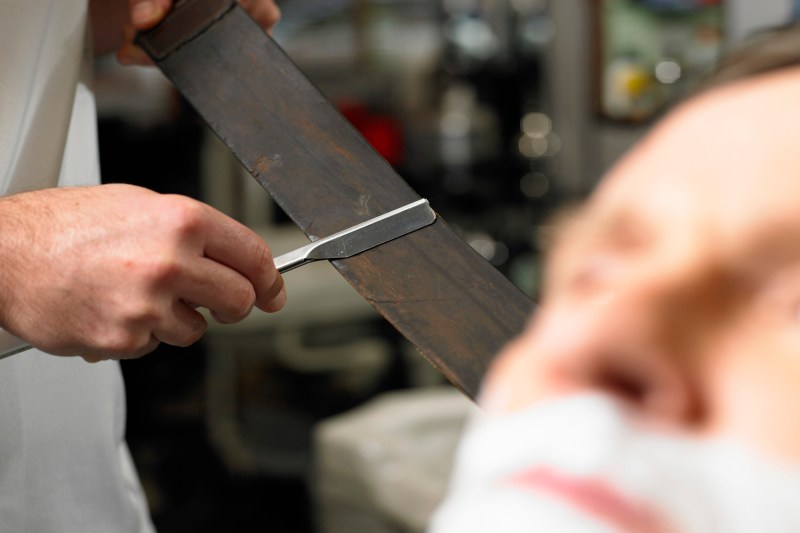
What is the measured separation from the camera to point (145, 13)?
2.59ft

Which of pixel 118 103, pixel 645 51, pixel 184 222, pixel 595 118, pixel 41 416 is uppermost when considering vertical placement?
pixel 184 222

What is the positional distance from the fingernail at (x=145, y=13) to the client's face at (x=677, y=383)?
2.02ft

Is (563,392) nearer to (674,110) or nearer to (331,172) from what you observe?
(674,110)

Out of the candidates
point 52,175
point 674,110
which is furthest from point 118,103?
point 674,110

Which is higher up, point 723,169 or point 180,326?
point 723,169

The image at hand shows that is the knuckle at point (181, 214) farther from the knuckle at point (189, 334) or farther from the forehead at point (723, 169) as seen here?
the forehead at point (723, 169)

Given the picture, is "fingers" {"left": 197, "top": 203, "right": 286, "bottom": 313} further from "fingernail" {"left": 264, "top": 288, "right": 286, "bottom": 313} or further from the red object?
the red object

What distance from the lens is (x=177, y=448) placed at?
3.17 meters

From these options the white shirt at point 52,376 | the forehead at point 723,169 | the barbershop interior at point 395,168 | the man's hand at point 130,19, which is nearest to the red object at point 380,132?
the barbershop interior at point 395,168

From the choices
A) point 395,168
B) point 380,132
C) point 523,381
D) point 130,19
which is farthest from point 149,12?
point 380,132

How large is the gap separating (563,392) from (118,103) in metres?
4.14

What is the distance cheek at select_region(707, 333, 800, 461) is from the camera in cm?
24

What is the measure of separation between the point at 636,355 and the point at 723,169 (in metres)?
0.07

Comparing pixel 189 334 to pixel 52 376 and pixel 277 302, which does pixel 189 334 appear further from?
pixel 52 376
